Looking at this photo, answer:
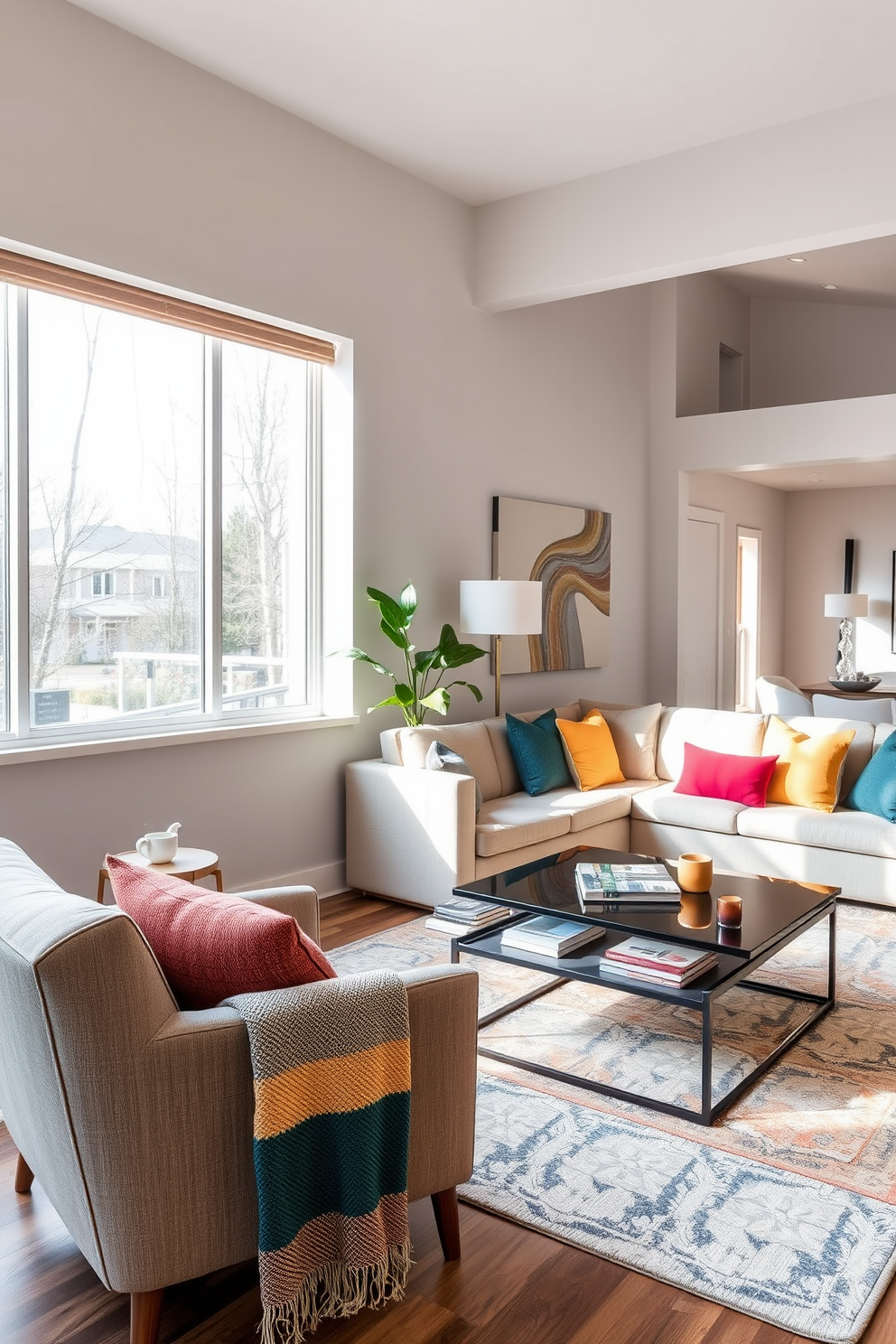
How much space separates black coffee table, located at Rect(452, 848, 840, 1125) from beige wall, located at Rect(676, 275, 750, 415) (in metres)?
4.71

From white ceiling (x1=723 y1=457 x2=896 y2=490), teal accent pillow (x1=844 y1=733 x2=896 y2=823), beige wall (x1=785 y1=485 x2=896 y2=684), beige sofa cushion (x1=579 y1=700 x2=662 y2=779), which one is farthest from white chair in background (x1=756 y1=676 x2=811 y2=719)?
beige wall (x1=785 y1=485 x2=896 y2=684)

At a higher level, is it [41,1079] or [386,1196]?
[41,1079]

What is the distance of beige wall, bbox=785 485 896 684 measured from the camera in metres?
9.45

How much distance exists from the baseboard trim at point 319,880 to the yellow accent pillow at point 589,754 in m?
1.25

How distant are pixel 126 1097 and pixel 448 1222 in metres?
0.77

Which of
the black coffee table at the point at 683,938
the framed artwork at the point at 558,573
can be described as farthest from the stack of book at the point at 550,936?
the framed artwork at the point at 558,573

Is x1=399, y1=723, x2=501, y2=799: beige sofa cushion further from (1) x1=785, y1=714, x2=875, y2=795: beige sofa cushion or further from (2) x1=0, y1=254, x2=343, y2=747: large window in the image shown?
(1) x1=785, y1=714, x2=875, y2=795: beige sofa cushion

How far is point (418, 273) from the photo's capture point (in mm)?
4953

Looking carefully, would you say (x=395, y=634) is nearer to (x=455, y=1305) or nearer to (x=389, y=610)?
(x=389, y=610)

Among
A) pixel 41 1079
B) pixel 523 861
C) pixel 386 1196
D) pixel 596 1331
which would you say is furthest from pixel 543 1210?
pixel 523 861

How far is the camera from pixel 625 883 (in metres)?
3.09

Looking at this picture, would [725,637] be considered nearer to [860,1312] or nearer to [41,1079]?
[860,1312]

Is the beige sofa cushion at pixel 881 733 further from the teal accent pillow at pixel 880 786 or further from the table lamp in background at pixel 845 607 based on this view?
the table lamp in background at pixel 845 607

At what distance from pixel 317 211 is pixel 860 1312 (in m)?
4.22
